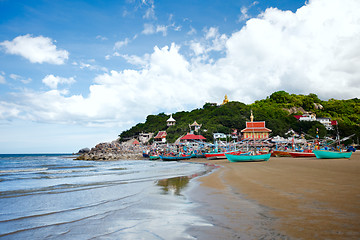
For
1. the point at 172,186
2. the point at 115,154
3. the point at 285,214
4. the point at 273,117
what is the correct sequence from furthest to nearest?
1. the point at 273,117
2. the point at 115,154
3. the point at 172,186
4. the point at 285,214

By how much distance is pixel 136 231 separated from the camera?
5.00 metres

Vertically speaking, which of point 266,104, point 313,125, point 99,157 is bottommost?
point 99,157

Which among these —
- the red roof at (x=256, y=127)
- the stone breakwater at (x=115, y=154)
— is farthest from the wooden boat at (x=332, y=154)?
the stone breakwater at (x=115, y=154)

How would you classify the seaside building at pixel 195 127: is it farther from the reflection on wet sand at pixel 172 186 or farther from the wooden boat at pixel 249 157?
the reflection on wet sand at pixel 172 186

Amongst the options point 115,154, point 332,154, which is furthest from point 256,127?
point 115,154

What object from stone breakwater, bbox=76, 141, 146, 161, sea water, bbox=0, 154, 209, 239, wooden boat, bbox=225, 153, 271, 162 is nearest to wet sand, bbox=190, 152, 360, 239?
sea water, bbox=0, 154, 209, 239

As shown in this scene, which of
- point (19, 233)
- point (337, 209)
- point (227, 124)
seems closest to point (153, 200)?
point (19, 233)

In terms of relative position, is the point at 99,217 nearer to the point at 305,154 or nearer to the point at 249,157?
the point at 249,157

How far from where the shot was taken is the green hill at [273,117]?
68188 millimetres

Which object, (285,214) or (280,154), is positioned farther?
(280,154)

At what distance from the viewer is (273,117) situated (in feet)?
257

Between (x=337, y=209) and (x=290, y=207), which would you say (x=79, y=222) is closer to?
(x=290, y=207)

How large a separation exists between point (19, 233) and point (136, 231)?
2.77 metres

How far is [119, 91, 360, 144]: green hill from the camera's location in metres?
68.2
